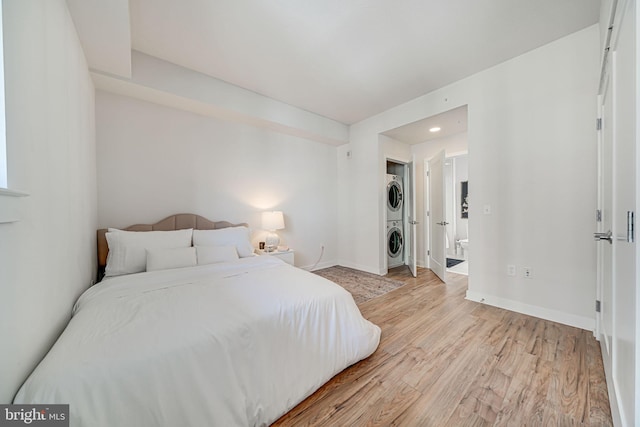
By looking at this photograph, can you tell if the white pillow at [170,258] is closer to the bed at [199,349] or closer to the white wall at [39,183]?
the bed at [199,349]

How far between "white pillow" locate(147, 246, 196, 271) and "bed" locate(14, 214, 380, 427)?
0.21 meters

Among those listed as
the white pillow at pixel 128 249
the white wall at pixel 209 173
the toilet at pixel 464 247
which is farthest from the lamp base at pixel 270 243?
the toilet at pixel 464 247

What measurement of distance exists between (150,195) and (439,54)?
3603mm

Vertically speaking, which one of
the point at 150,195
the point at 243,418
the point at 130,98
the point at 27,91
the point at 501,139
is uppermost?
the point at 130,98

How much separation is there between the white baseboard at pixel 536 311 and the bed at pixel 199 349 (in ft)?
5.64

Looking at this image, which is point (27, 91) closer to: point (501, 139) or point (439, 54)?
point (439, 54)

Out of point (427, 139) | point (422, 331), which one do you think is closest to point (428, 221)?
point (427, 139)

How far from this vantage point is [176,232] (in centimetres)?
250

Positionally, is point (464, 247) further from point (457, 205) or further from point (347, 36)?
point (347, 36)

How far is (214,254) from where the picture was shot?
2.41 m

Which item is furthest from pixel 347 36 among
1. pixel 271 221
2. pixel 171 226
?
pixel 171 226

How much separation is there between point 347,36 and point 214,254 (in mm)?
2536

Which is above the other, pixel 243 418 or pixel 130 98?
pixel 130 98

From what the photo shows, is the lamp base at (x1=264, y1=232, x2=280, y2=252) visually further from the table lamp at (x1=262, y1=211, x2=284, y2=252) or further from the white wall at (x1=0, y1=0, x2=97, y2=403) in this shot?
the white wall at (x1=0, y1=0, x2=97, y2=403)
